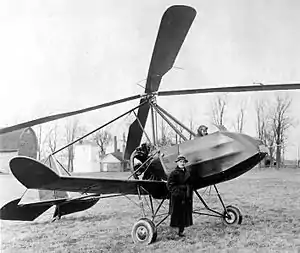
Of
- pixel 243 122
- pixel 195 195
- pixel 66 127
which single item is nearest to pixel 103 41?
pixel 66 127

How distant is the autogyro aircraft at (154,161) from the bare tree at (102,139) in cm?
12

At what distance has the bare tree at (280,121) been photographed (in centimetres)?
185

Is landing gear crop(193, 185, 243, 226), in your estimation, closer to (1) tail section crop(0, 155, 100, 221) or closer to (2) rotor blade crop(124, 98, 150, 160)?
(2) rotor blade crop(124, 98, 150, 160)

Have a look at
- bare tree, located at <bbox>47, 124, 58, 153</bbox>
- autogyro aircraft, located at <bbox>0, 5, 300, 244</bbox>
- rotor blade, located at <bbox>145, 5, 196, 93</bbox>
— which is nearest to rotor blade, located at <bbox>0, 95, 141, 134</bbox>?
autogyro aircraft, located at <bbox>0, 5, 300, 244</bbox>

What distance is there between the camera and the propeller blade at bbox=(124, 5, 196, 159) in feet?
4.31

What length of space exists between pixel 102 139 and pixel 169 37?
73 cm

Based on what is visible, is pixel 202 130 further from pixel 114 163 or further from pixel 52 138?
pixel 52 138

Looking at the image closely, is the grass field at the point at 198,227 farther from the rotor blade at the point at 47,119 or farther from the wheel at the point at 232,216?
the rotor blade at the point at 47,119

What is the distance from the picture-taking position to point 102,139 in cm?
191

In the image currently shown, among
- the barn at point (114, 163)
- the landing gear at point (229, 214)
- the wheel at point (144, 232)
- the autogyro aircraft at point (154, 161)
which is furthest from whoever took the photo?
the landing gear at point (229, 214)

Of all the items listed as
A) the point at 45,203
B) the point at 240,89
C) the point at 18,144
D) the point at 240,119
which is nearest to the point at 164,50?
the point at 240,89

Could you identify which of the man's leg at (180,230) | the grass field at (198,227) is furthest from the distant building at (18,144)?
the man's leg at (180,230)

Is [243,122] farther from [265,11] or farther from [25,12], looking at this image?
[25,12]

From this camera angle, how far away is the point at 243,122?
185 cm
